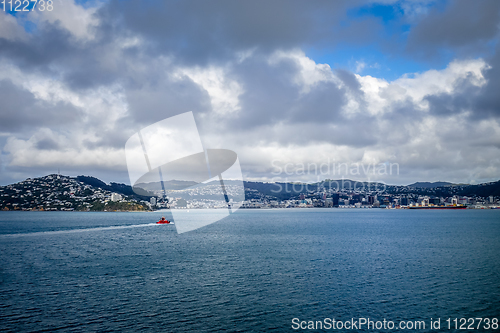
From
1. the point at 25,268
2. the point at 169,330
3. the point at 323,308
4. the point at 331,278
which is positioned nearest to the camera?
the point at 169,330

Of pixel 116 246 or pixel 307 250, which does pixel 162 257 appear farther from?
pixel 307 250

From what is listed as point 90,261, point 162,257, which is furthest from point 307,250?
point 90,261

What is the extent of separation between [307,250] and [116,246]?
34.3 metres

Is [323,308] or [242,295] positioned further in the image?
[242,295]

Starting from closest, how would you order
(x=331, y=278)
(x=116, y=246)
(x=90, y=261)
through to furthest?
(x=331, y=278)
(x=90, y=261)
(x=116, y=246)

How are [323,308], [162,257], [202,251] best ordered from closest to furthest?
[323,308], [162,257], [202,251]

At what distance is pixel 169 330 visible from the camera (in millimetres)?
20328

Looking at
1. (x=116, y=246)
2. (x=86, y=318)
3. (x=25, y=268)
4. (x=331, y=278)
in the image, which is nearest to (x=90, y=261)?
(x=25, y=268)

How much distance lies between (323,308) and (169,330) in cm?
1171

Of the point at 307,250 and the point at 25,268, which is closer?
the point at 25,268

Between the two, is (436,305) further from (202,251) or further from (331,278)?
(202,251)

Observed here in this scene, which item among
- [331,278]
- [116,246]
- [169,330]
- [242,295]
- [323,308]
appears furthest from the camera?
[116,246]

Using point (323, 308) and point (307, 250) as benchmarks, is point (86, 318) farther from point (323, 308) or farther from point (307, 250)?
point (307, 250)

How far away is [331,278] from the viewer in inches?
1330
